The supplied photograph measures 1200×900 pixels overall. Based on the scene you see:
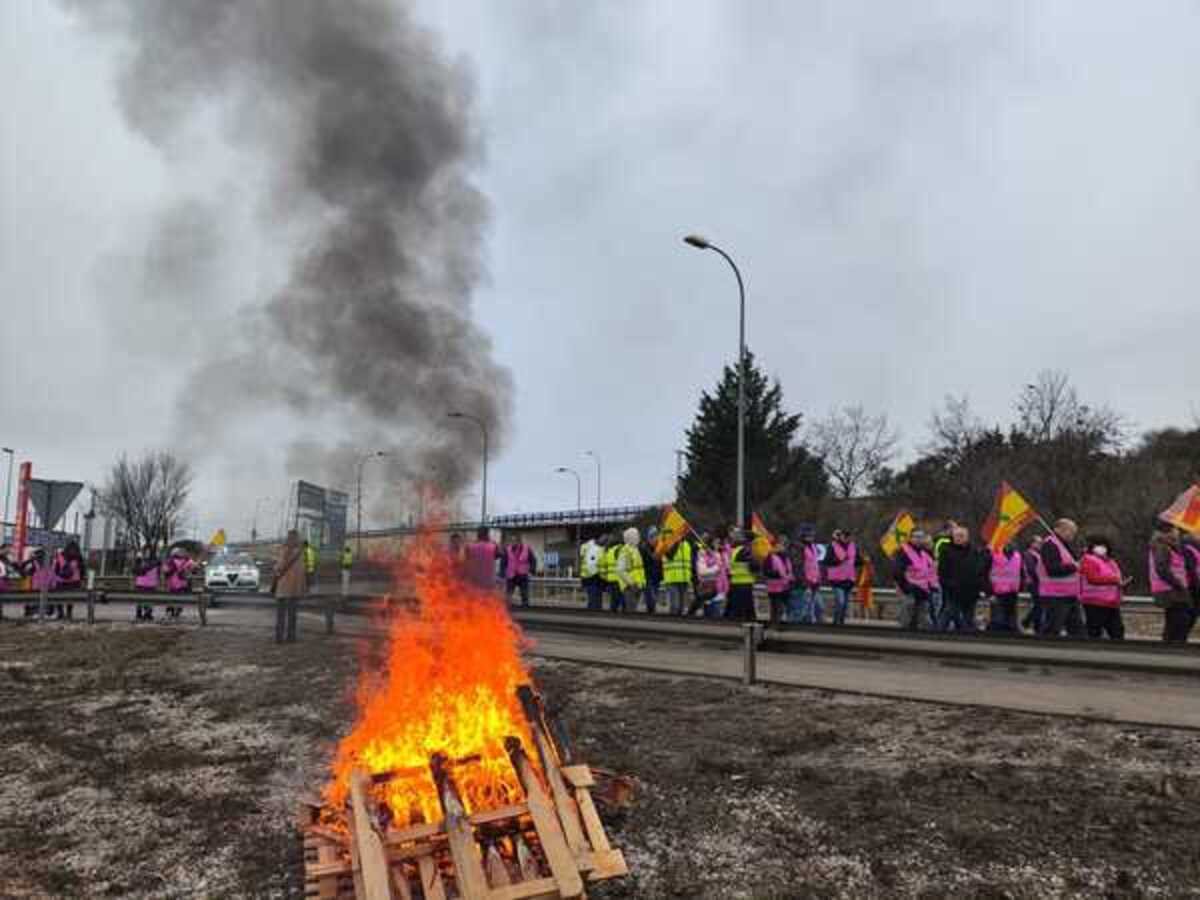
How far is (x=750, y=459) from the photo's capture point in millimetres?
46281

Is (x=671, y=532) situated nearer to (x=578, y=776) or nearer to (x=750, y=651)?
(x=750, y=651)

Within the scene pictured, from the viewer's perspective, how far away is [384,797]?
4355mm

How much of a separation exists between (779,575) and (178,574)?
1393 cm

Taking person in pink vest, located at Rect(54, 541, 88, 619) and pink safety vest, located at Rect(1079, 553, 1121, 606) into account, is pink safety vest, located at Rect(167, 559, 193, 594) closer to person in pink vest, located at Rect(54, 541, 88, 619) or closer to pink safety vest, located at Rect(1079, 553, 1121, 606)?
person in pink vest, located at Rect(54, 541, 88, 619)

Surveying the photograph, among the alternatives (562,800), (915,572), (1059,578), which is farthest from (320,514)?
(562,800)

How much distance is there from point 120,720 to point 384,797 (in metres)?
4.68

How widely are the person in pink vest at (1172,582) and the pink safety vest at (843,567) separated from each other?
17.7ft

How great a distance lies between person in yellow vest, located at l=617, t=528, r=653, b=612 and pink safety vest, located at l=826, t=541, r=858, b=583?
3.05 m

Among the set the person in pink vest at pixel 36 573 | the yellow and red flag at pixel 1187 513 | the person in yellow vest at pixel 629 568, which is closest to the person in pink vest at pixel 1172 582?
the yellow and red flag at pixel 1187 513

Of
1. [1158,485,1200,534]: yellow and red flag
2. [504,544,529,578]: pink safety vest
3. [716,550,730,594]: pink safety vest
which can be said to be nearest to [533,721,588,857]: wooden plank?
[1158,485,1200,534]: yellow and red flag

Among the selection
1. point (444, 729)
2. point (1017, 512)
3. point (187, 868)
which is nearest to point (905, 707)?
point (444, 729)

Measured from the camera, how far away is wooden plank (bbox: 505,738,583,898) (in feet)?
12.2

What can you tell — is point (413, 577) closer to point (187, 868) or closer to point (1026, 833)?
point (187, 868)

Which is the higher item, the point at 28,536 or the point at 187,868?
the point at 28,536
